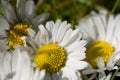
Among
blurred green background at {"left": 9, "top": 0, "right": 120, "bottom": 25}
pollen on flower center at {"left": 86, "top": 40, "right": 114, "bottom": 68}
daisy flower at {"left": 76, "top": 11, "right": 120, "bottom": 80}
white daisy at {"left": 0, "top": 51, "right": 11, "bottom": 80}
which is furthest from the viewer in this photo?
blurred green background at {"left": 9, "top": 0, "right": 120, "bottom": 25}

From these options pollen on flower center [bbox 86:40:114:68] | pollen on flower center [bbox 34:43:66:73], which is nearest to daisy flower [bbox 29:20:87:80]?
pollen on flower center [bbox 34:43:66:73]

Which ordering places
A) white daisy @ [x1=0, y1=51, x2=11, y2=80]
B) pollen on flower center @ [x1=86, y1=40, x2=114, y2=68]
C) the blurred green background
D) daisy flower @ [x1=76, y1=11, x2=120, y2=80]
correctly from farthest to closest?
1. the blurred green background
2. pollen on flower center @ [x1=86, y1=40, x2=114, y2=68]
3. daisy flower @ [x1=76, y1=11, x2=120, y2=80]
4. white daisy @ [x1=0, y1=51, x2=11, y2=80]

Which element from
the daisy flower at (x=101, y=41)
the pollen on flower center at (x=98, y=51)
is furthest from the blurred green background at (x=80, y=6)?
the pollen on flower center at (x=98, y=51)

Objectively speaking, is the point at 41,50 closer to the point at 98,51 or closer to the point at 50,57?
the point at 50,57

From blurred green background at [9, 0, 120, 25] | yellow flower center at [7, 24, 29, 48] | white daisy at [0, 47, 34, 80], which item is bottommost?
white daisy at [0, 47, 34, 80]

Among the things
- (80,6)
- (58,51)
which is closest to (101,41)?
(58,51)

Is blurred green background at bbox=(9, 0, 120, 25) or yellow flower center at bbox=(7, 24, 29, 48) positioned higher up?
blurred green background at bbox=(9, 0, 120, 25)

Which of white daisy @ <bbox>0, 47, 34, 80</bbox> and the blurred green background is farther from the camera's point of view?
the blurred green background

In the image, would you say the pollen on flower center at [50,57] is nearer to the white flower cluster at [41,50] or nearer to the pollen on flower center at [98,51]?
the white flower cluster at [41,50]

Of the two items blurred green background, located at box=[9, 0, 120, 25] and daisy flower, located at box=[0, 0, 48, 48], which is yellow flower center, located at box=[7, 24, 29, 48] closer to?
daisy flower, located at box=[0, 0, 48, 48]
